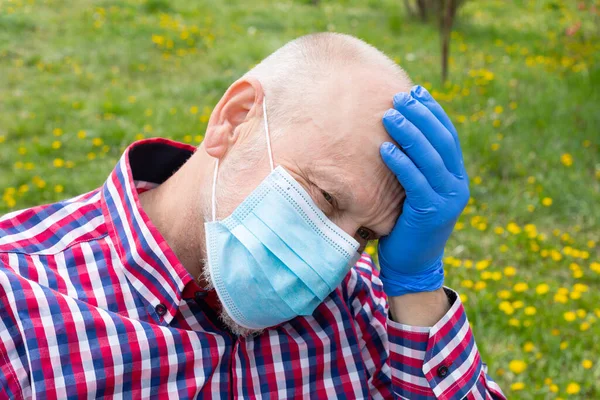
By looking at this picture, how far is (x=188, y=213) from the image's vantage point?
185cm

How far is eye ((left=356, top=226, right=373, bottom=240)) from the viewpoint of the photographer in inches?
70.2

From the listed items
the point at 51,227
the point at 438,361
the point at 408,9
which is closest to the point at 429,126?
the point at 438,361

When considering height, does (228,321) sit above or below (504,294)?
above

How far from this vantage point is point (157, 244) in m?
1.73

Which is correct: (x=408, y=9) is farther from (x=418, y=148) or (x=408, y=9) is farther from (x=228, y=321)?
(x=228, y=321)

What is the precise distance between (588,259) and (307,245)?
2.62 meters

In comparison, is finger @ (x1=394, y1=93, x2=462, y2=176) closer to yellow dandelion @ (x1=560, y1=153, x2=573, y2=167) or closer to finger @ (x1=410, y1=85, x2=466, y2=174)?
finger @ (x1=410, y1=85, x2=466, y2=174)

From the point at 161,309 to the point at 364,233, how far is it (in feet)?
2.01

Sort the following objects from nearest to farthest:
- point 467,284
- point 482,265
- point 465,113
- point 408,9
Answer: point 467,284
point 482,265
point 465,113
point 408,9

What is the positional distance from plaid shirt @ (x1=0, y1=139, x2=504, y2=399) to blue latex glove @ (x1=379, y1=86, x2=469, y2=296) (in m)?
0.24

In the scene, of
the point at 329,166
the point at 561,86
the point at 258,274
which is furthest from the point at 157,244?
the point at 561,86

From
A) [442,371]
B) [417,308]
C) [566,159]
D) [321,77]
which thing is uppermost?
[321,77]

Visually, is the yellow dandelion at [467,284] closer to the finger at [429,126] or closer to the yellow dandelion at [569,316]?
the yellow dandelion at [569,316]

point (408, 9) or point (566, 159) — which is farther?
point (408, 9)
